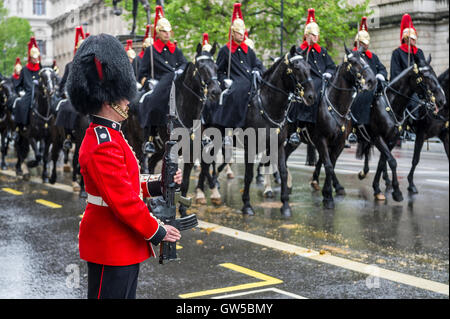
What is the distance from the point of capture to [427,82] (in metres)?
10.2

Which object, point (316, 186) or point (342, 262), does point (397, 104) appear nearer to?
point (316, 186)

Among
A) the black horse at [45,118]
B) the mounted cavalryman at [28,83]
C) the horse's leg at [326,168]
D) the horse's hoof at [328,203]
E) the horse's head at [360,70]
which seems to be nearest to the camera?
the horse's head at [360,70]

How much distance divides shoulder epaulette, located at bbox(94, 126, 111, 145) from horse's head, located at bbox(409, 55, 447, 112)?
7771mm

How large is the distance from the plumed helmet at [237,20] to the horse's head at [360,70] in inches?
70.7

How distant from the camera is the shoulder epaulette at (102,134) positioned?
3273 millimetres

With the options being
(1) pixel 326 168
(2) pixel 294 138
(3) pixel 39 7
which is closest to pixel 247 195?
(2) pixel 294 138

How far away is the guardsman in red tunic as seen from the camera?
323cm

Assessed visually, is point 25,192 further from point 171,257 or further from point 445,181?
point 171,257

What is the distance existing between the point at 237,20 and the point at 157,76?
6.14ft

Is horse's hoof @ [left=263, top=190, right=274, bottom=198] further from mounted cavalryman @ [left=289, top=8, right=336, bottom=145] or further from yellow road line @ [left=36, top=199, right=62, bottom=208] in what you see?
yellow road line @ [left=36, top=199, right=62, bottom=208]

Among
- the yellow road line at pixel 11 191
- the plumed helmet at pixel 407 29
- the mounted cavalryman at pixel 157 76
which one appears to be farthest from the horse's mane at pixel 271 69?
the yellow road line at pixel 11 191

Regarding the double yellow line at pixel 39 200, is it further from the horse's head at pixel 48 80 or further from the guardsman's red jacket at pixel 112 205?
the guardsman's red jacket at pixel 112 205
